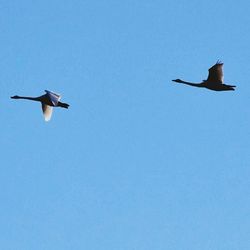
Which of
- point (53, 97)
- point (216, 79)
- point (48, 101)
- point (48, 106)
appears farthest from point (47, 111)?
point (216, 79)

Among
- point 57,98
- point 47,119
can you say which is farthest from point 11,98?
point 57,98

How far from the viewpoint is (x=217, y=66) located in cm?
7225

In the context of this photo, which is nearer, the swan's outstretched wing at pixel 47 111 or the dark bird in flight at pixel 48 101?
the dark bird in flight at pixel 48 101

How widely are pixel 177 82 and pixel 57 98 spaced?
50.1 feet

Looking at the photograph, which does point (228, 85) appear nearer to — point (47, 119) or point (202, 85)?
point (202, 85)

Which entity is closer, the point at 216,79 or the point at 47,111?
the point at 216,79

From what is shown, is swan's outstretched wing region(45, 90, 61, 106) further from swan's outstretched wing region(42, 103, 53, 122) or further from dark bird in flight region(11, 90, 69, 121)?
swan's outstretched wing region(42, 103, 53, 122)

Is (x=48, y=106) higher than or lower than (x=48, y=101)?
higher

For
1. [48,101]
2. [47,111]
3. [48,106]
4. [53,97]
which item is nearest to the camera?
[53,97]

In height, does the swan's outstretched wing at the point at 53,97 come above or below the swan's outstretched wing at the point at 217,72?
below

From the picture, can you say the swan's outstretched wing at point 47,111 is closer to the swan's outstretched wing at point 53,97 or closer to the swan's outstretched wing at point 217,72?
the swan's outstretched wing at point 53,97

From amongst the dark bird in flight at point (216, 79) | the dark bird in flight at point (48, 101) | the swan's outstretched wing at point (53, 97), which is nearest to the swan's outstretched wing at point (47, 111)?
the dark bird in flight at point (48, 101)

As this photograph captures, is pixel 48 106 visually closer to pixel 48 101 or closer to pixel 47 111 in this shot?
pixel 47 111

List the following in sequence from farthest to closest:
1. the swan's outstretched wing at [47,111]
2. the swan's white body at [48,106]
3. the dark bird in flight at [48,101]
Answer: the swan's outstretched wing at [47,111] < the dark bird in flight at [48,101] < the swan's white body at [48,106]
